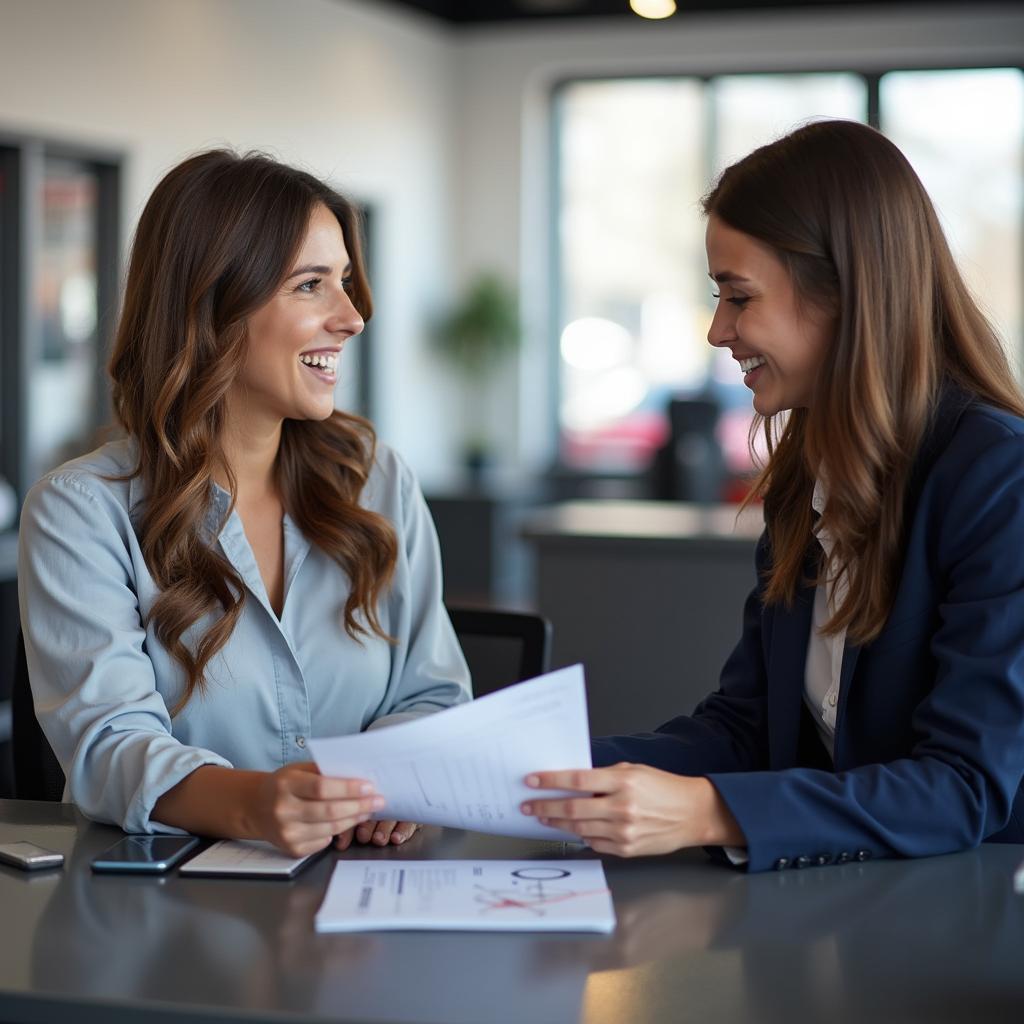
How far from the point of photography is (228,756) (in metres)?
1.92

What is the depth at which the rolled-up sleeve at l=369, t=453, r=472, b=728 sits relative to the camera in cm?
204

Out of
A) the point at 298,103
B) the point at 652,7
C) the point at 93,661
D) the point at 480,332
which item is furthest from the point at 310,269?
the point at 480,332

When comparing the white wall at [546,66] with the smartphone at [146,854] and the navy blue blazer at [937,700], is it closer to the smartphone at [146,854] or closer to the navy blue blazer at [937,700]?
the navy blue blazer at [937,700]

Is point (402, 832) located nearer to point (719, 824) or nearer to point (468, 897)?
point (468, 897)

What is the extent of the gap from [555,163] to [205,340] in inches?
326

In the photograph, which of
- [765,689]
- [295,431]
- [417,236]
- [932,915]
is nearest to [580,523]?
[295,431]

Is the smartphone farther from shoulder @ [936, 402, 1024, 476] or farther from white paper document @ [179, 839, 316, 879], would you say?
shoulder @ [936, 402, 1024, 476]

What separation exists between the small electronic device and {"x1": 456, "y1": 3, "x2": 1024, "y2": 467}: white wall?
859cm

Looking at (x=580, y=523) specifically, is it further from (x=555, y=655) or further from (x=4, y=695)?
(x=4, y=695)

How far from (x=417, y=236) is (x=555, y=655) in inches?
227

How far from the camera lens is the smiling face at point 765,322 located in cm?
160

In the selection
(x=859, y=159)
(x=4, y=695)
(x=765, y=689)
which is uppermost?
(x=859, y=159)

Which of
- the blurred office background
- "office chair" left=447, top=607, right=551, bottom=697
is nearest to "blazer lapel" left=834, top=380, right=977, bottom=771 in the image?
"office chair" left=447, top=607, right=551, bottom=697

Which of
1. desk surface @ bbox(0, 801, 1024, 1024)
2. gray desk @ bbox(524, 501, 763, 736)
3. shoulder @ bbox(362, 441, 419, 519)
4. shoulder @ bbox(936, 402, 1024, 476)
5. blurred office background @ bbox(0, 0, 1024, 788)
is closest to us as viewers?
desk surface @ bbox(0, 801, 1024, 1024)
